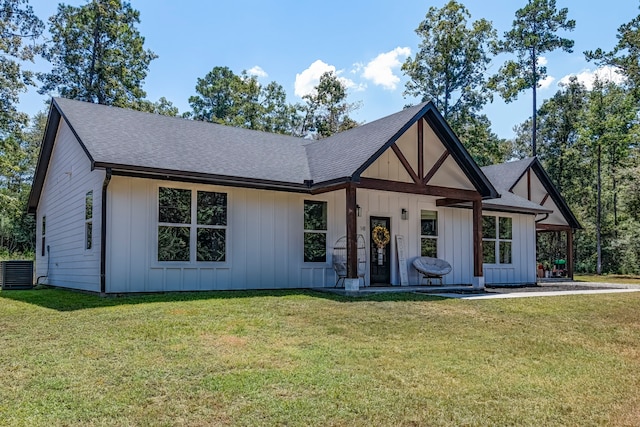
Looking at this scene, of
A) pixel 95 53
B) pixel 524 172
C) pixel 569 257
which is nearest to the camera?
pixel 524 172

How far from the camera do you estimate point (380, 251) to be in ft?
45.1

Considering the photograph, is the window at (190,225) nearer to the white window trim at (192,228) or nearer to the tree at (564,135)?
the white window trim at (192,228)

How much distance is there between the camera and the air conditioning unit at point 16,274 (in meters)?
13.2

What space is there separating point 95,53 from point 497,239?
21.8 metres

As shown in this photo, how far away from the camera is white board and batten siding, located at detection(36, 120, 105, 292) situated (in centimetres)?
1084

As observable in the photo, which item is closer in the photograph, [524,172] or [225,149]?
[225,149]

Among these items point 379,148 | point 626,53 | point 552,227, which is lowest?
point 552,227

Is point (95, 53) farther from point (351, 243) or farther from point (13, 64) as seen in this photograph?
point (351, 243)

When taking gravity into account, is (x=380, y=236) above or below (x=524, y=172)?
below

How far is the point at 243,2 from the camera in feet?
53.9

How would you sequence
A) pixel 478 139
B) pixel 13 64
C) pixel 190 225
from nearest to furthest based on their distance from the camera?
1. pixel 190 225
2. pixel 13 64
3. pixel 478 139

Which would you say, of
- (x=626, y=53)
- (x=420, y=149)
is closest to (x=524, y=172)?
(x=626, y=53)

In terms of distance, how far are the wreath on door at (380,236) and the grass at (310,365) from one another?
4767 millimetres

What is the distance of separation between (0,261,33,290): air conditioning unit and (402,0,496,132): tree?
24.3 m
